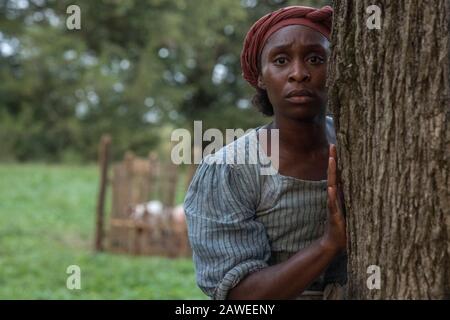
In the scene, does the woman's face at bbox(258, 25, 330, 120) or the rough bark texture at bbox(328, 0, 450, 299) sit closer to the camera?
the rough bark texture at bbox(328, 0, 450, 299)

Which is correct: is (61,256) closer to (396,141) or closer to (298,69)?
(298,69)

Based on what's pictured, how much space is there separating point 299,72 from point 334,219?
0.53 meters

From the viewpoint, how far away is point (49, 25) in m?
19.0

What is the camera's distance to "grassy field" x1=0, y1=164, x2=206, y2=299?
6.90m

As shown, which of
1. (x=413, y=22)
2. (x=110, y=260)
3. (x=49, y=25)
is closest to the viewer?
(x=413, y=22)

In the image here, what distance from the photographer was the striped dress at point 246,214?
2.55m

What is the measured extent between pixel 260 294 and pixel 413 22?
1.01m

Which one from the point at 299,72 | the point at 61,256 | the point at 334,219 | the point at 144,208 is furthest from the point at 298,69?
the point at 61,256

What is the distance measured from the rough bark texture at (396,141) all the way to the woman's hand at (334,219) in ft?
0.09

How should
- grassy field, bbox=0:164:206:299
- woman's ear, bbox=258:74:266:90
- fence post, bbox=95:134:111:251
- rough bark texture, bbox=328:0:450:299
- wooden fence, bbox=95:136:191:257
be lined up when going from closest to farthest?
rough bark texture, bbox=328:0:450:299, woman's ear, bbox=258:74:266:90, grassy field, bbox=0:164:206:299, wooden fence, bbox=95:136:191:257, fence post, bbox=95:134:111:251

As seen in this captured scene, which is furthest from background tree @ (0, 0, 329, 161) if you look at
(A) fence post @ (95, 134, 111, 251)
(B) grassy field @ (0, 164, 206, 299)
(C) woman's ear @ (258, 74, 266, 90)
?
(C) woman's ear @ (258, 74, 266, 90)

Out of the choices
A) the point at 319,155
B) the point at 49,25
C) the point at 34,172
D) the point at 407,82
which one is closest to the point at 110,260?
the point at 319,155

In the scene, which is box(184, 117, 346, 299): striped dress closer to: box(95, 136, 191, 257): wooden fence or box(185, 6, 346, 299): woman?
box(185, 6, 346, 299): woman
